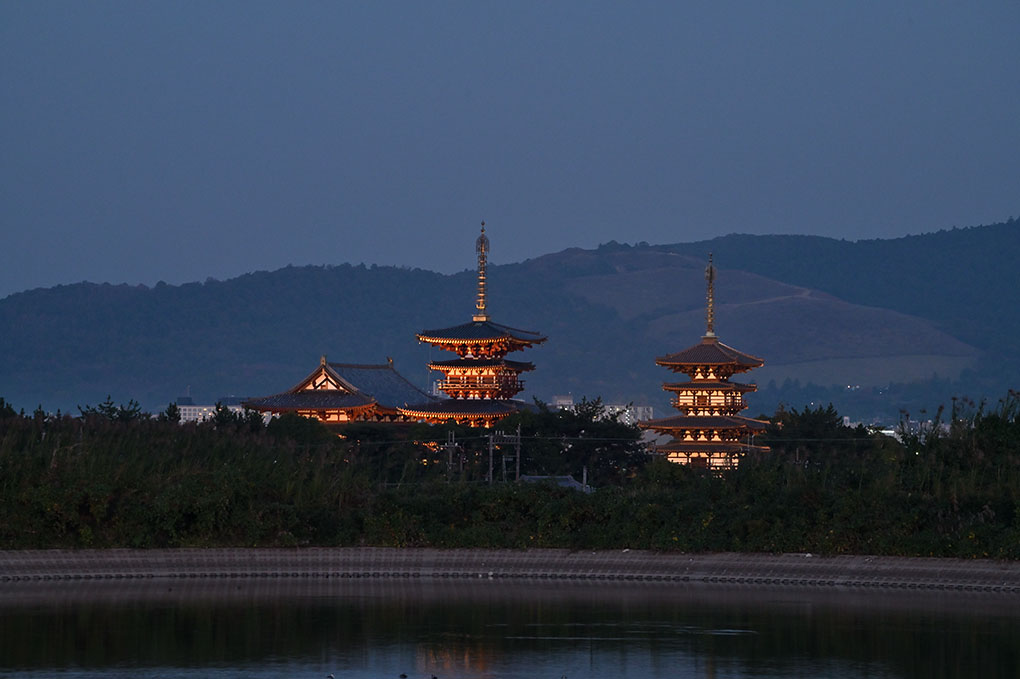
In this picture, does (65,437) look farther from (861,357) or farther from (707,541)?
(861,357)

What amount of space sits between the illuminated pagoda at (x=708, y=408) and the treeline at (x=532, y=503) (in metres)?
24.7

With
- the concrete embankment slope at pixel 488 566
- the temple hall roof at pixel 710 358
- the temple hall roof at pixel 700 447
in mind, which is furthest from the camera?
the temple hall roof at pixel 700 447

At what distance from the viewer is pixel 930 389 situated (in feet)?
592

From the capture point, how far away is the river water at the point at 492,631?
1508cm

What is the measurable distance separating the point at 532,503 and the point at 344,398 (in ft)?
111

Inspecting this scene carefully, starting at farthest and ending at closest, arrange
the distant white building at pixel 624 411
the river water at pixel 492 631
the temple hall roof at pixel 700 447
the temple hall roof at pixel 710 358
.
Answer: the distant white building at pixel 624 411
the temple hall roof at pixel 700 447
the temple hall roof at pixel 710 358
the river water at pixel 492 631

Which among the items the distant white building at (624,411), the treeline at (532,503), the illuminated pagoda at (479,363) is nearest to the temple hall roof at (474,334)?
the illuminated pagoda at (479,363)

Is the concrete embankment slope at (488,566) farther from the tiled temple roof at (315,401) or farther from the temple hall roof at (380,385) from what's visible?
the temple hall roof at (380,385)

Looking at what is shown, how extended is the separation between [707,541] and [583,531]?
180 centimetres

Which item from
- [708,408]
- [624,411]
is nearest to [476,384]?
[624,411]

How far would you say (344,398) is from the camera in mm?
57062

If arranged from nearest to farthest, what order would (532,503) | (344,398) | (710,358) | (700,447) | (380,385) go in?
(532,503) → (710,358) → (700,447) → (344,398) → (380,385)

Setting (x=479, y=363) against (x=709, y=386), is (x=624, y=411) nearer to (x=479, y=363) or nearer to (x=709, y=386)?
(x=709, y=386)

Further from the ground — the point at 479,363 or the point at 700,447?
the point at 479,363
